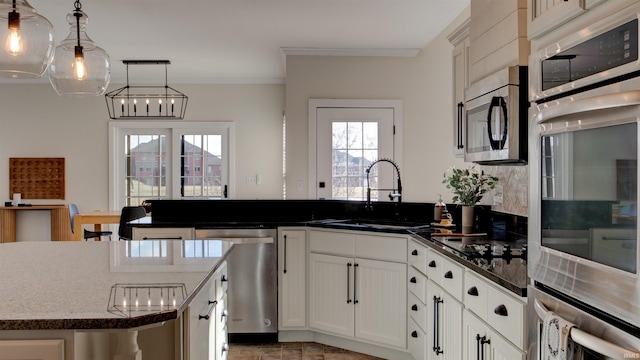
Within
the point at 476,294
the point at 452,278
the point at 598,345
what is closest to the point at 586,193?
the point at 598,345

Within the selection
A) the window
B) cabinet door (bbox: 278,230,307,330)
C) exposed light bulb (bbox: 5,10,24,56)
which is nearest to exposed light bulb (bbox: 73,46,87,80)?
exposed light bulb (bbox: 5,10,24,56)

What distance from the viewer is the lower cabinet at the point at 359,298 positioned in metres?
3.30

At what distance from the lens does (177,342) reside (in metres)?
1.62

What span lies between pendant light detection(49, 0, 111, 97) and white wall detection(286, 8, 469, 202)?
8.39 ft

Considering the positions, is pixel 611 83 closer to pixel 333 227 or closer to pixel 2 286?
pixel 2 286

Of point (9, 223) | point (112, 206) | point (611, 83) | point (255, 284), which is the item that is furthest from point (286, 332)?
point (9, 223)

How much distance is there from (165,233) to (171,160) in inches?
131

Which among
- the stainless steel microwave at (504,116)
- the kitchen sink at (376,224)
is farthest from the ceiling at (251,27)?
the kitchen sink at (376,224)

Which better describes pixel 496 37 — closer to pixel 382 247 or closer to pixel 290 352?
pixel 382 247

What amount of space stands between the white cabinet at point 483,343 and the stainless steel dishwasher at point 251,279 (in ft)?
6.08

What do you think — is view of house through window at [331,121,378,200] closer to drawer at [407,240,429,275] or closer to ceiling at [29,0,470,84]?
ceiling at [29,0,470,84]

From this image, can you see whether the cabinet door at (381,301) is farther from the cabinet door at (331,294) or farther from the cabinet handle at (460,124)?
the cabinet handle at (460,124)

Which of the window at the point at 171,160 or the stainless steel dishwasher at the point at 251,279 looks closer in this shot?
the stainless steel dishwasher at the point at 251,279

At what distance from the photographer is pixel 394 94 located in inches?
199
